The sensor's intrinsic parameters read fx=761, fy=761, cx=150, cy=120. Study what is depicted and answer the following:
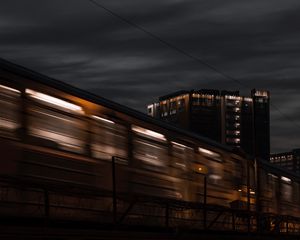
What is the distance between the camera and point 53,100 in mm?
15641

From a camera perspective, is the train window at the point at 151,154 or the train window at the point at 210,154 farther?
the train window at the point at 210,154

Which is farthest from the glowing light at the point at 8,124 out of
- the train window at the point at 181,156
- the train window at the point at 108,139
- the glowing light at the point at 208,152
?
the glowing light at the point at 208,152

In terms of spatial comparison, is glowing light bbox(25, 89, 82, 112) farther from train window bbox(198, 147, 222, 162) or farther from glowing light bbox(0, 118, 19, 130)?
train window bbox(198, 147, 222, 162)

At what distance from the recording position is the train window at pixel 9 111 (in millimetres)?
13953

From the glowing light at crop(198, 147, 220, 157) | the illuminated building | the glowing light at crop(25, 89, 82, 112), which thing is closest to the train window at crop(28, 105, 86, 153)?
the glowing light at crop(25, 89, 82, 112)

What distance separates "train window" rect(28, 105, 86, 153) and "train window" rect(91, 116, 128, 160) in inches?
21.5

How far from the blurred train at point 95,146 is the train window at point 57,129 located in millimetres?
20

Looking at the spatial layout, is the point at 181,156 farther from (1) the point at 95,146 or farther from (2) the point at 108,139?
(1) the point at 95,146

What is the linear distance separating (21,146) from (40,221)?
1976 millimetres

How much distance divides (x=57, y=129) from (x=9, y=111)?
1703mm

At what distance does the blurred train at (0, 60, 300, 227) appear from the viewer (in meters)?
14.4

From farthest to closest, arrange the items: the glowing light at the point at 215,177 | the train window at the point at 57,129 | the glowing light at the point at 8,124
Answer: the glowing light at the point at 215,177 → the train window at the point at 57,129 → the glowing light at the point at 8,124

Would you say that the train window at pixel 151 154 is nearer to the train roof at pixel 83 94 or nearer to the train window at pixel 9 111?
the train roof at pixel 83 94

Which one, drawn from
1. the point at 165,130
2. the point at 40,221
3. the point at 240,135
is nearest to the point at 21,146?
the point at 40,221
